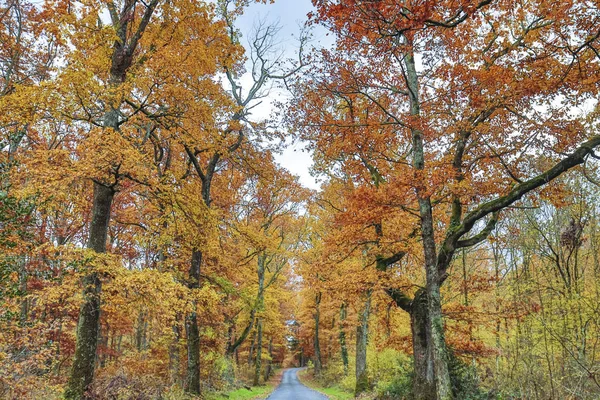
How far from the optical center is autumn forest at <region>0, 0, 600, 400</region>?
668 cm

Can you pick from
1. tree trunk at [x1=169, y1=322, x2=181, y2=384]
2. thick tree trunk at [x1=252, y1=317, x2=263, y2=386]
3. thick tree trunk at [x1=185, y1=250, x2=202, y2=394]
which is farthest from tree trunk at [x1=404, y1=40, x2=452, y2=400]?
thick tree trunk at [x1=252, y1=317, x2=263, y2=386]

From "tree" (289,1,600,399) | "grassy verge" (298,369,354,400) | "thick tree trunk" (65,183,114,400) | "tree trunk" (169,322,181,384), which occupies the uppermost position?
"tree" (289,1,600,399)

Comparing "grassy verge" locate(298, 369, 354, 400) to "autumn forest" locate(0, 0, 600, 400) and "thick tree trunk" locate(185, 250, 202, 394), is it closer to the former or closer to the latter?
"autumn forest" locate(0, 0, 600, 400)

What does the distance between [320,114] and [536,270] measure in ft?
25.6

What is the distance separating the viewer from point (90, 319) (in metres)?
8.00

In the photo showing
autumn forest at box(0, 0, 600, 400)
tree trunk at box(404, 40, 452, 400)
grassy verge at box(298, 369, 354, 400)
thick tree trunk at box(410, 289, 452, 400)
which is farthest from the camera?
grassy verge at box(298, 369, 354, 400)

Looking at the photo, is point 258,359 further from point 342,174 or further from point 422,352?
point 422,352

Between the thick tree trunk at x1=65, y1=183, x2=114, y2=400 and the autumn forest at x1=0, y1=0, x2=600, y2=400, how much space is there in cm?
5

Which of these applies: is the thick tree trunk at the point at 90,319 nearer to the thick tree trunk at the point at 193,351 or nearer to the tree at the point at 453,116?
the thick tree trunk at the point at 193,351

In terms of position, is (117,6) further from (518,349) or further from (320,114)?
(518,349)

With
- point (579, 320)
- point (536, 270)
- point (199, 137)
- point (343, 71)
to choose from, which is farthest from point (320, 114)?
point (579, 320)

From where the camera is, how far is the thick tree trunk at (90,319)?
7.46 meters

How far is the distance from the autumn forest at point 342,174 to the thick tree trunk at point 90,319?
0.16 ft

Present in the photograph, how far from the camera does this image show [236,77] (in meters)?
14.4
